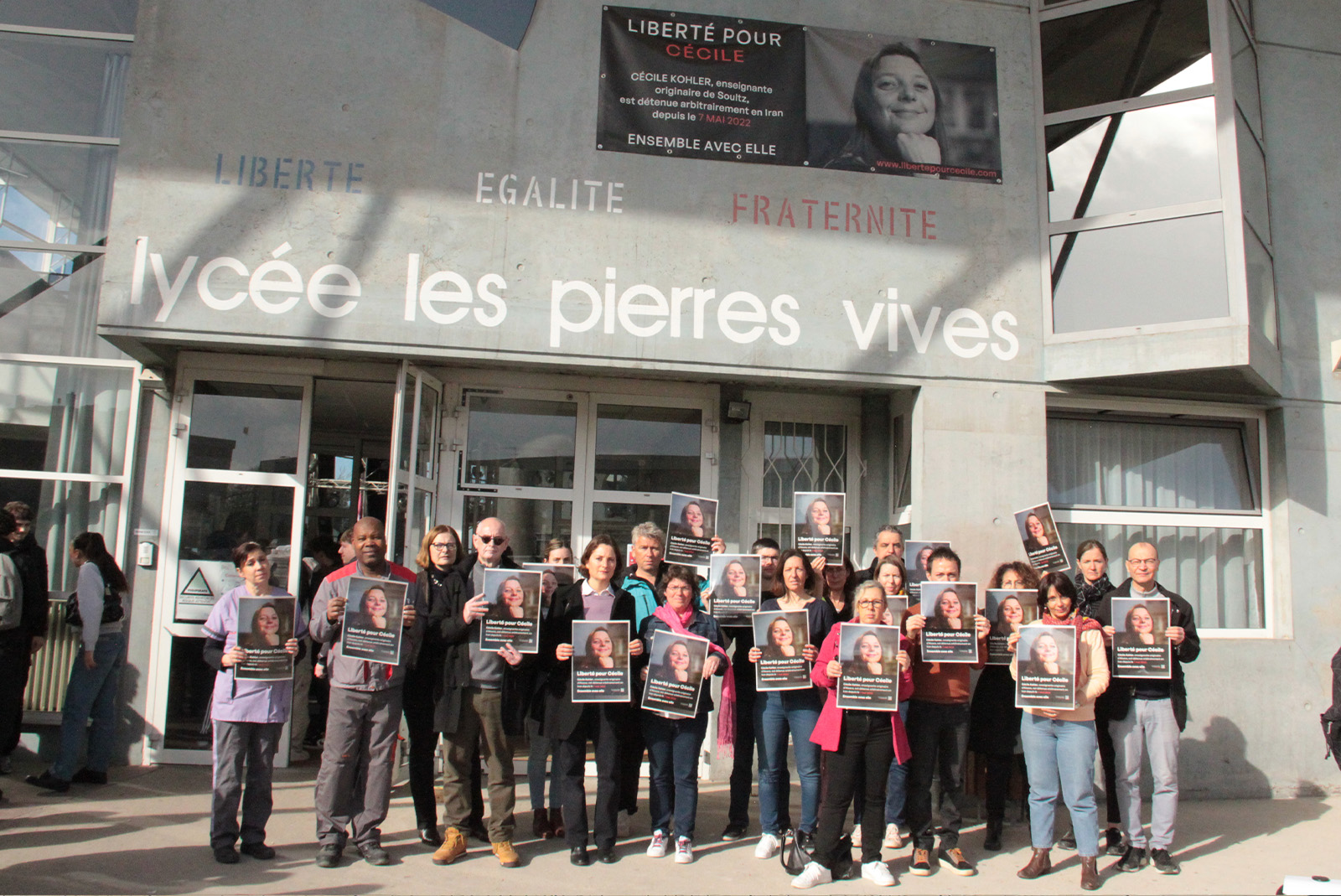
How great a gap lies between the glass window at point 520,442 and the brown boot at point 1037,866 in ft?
13.2

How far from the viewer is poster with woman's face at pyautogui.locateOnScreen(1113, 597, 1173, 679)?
202 inches

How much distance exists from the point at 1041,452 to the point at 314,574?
18.4 ft

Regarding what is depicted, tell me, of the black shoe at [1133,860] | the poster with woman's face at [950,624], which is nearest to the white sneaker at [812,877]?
the poster with woman's face at [950,624]

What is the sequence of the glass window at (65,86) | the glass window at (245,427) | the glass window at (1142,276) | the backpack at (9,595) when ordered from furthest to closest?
the glass window at (65,86)
the glass window at (245,427)
the glass window at (1142,276)
the backpack at (9,595)

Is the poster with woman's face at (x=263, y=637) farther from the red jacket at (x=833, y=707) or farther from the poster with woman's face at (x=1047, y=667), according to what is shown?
the poster with woman's face at (x=1047, y=667)

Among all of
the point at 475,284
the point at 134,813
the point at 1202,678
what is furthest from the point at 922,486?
the point at 134,813

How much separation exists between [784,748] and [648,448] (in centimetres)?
292

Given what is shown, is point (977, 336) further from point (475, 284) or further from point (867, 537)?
point (475, 284)

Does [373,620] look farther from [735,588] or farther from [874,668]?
[874,668]

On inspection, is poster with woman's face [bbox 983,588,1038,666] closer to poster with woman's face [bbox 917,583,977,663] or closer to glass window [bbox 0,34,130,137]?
poster with woman's face [bbox 917,583,977,663]

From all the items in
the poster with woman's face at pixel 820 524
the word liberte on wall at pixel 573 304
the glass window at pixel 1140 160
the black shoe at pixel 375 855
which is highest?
the glass window at pixel 1140 160

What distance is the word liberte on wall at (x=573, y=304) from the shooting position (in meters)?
6.40

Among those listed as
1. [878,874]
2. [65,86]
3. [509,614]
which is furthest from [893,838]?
[65,86]

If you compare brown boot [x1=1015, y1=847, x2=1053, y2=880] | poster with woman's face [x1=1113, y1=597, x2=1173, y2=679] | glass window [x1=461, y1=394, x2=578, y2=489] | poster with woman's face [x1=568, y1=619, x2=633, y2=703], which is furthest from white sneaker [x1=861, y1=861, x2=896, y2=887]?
glass window [x1=461, y1=394, x2=578, y2=489]
